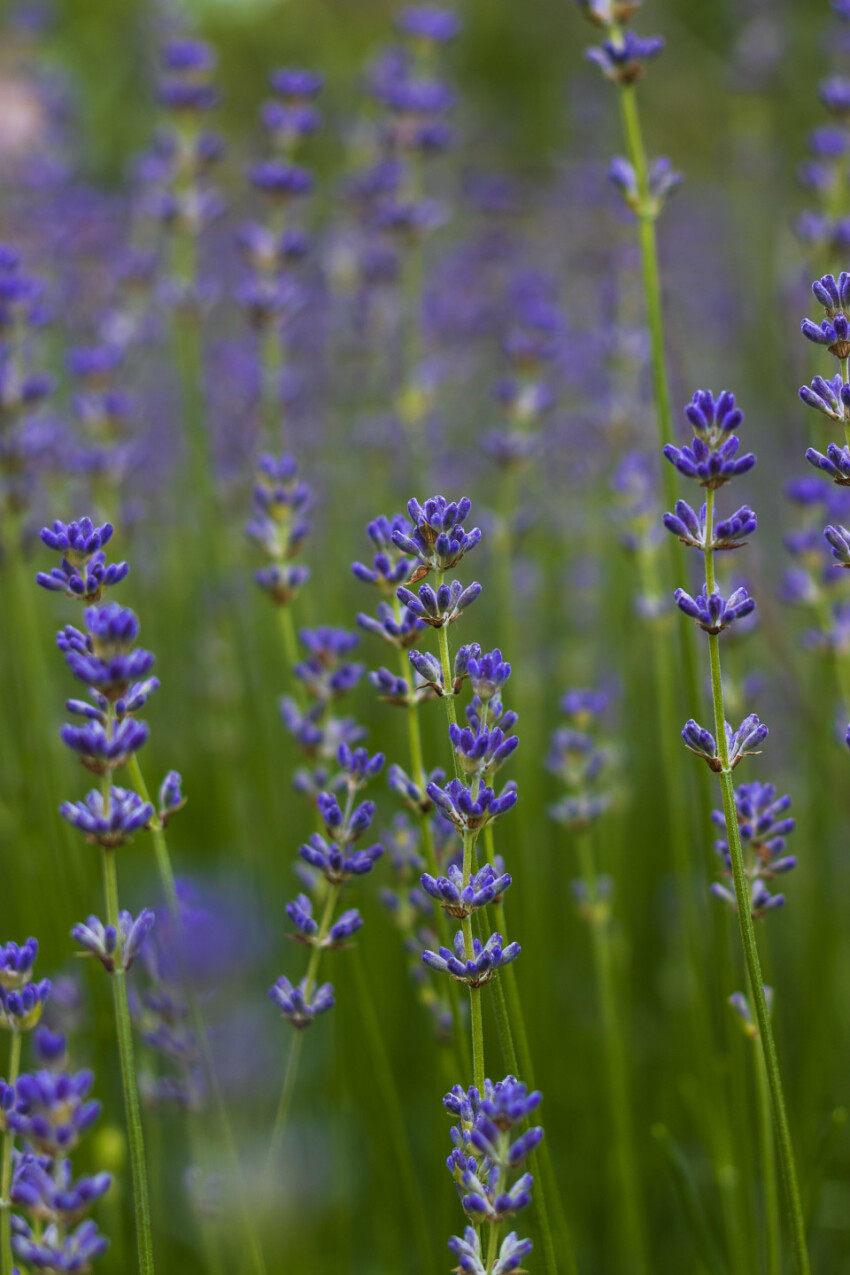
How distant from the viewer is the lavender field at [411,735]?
1017mm

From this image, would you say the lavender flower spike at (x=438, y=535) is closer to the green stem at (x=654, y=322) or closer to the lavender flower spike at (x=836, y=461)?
the lavender flower spike at (x=836, y=461)

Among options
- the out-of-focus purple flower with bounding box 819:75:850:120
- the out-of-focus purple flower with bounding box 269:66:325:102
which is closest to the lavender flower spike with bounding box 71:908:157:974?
the out-of-focus purple flower with bounding box 819:75:850:120

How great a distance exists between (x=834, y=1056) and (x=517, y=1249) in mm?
1365

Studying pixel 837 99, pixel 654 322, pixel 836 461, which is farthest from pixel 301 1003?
pixel 837 99

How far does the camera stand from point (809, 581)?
5.80 feet

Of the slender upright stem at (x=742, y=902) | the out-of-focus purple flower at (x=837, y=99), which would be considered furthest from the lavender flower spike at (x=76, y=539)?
the out-of-focus purple flower at (x=837, y=99)

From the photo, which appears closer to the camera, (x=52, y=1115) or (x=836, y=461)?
(x=52, y=1115)

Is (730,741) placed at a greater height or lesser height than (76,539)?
lesser

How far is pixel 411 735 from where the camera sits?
113cm

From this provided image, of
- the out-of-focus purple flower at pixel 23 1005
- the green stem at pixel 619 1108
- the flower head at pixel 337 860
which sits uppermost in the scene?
the flower head at pixel 337 860

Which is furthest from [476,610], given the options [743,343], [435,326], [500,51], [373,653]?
[500,51]

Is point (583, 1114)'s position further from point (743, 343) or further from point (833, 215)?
point (743, 343)

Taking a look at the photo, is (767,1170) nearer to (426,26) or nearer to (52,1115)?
(52,1115)

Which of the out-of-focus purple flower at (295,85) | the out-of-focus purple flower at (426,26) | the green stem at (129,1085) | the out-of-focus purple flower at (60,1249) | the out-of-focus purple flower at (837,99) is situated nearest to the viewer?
the out-of-focus purple flower at (60,1249)
